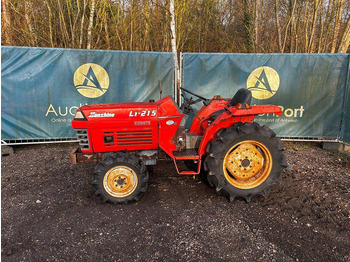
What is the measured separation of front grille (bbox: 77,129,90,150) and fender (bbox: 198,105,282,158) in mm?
1582

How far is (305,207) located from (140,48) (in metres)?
7.78

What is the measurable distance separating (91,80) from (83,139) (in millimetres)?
2690

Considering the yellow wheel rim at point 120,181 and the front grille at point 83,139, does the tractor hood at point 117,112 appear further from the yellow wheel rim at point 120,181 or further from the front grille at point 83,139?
the yellow wheel rim at point 120,181

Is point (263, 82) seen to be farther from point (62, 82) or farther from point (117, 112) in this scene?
point (62, 82)

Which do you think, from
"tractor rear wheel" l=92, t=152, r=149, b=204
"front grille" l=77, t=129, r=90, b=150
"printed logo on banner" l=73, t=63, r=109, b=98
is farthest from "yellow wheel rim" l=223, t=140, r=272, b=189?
"printed logo on banner" l=73, t=63, r=109, b=98

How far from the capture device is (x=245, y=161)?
3377mm

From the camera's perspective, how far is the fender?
3299 mm

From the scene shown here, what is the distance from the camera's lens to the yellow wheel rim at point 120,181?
10.5 ft

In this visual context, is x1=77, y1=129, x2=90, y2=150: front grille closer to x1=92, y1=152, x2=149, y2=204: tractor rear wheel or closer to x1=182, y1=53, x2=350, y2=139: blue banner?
x1=92, y1=152, x2=149, y2=204: tractor rear wheel

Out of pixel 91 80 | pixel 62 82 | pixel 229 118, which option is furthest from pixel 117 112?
pixel 62 82

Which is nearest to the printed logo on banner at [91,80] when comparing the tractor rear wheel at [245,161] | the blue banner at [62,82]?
the blue banner at [62,82]

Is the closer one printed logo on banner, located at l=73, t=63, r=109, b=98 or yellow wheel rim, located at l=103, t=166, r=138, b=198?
yellow wheel rim, located at l=103, t=166, r=138, b=198

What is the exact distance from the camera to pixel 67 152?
542 centimetres

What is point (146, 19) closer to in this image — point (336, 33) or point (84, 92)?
point (84, 92)
